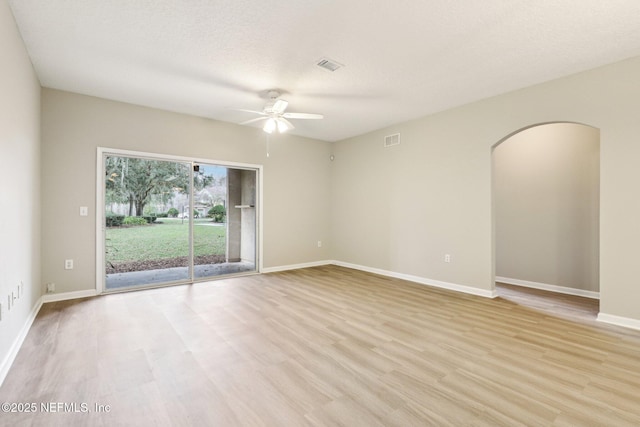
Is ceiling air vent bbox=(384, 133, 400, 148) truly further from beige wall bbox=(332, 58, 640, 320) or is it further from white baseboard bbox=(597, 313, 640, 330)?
white baseboard bbox=(597, 313, 640, 330)

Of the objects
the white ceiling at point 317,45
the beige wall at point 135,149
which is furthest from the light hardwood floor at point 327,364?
the white ceiling at point 317,45

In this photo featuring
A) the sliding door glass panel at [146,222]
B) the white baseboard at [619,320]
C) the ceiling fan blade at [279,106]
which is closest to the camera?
the white baseboard at [619,320]

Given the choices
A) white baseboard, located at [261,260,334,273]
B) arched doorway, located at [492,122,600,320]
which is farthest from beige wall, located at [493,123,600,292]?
white baseboard, located at [261,260,334,273]

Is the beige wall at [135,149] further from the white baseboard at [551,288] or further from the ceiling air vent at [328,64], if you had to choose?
the white baseboard at [551,288]

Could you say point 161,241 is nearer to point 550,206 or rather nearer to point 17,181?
point 17,181

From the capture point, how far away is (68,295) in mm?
4039

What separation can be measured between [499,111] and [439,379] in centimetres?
369

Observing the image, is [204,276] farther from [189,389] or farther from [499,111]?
[499,111]

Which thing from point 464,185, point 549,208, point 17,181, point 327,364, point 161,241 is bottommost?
point 327,364

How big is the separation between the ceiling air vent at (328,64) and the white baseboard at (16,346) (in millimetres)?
3784

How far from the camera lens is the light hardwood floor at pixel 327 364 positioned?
5.70 feet

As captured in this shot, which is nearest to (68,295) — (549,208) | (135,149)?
(135,149)

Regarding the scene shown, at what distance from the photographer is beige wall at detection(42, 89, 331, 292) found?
3.95 metres

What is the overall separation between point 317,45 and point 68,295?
4610 millimetres
